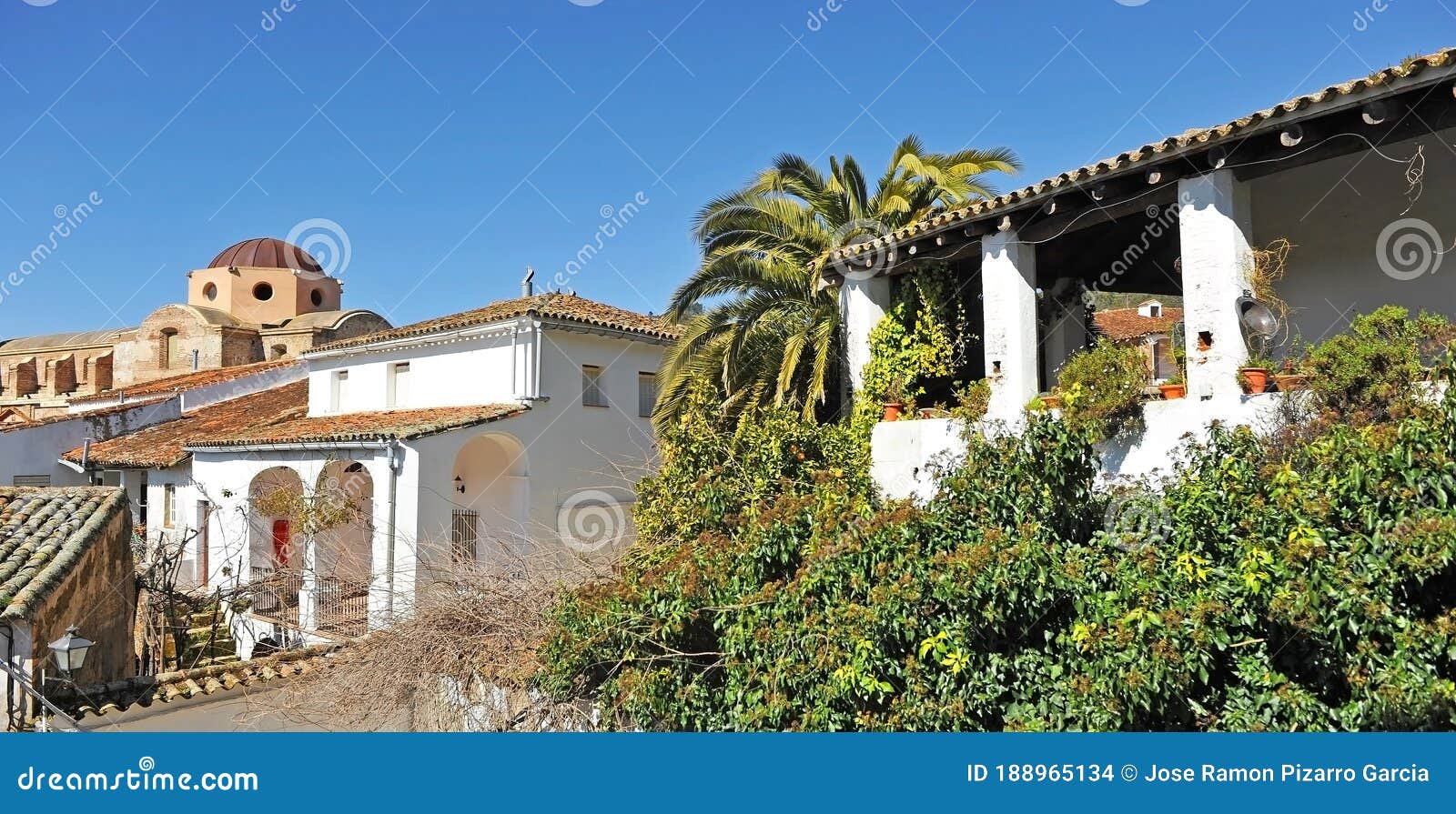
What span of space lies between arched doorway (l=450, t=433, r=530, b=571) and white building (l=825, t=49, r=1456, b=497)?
8809 mm

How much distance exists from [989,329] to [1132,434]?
81.4 inches

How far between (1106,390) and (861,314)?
11.8 feet

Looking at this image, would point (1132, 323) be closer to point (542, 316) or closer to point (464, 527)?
point (542, 316)

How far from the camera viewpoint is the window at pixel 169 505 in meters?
23.2

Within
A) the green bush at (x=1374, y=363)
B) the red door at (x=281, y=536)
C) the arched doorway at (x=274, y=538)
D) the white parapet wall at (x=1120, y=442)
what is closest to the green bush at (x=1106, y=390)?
the white parapet wall at (x=1120, y=442)

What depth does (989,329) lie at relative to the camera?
1009cm

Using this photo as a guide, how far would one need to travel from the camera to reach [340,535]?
1938 centimetres

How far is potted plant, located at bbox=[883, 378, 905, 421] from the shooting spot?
10.7 metres

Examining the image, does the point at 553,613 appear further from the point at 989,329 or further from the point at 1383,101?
the point at 1383,101

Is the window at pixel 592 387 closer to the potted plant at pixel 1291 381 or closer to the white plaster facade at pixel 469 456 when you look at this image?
the white plaster facade at pixel 469 456

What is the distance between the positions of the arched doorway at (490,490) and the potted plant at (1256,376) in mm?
12045

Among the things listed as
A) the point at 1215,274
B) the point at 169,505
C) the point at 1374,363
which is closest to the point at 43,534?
the point at 169,505

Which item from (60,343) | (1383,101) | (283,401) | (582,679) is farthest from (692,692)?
(60,343)

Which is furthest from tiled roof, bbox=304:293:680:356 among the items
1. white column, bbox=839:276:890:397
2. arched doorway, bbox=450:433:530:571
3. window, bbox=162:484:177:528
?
white column, bbox=839:276:890:397
